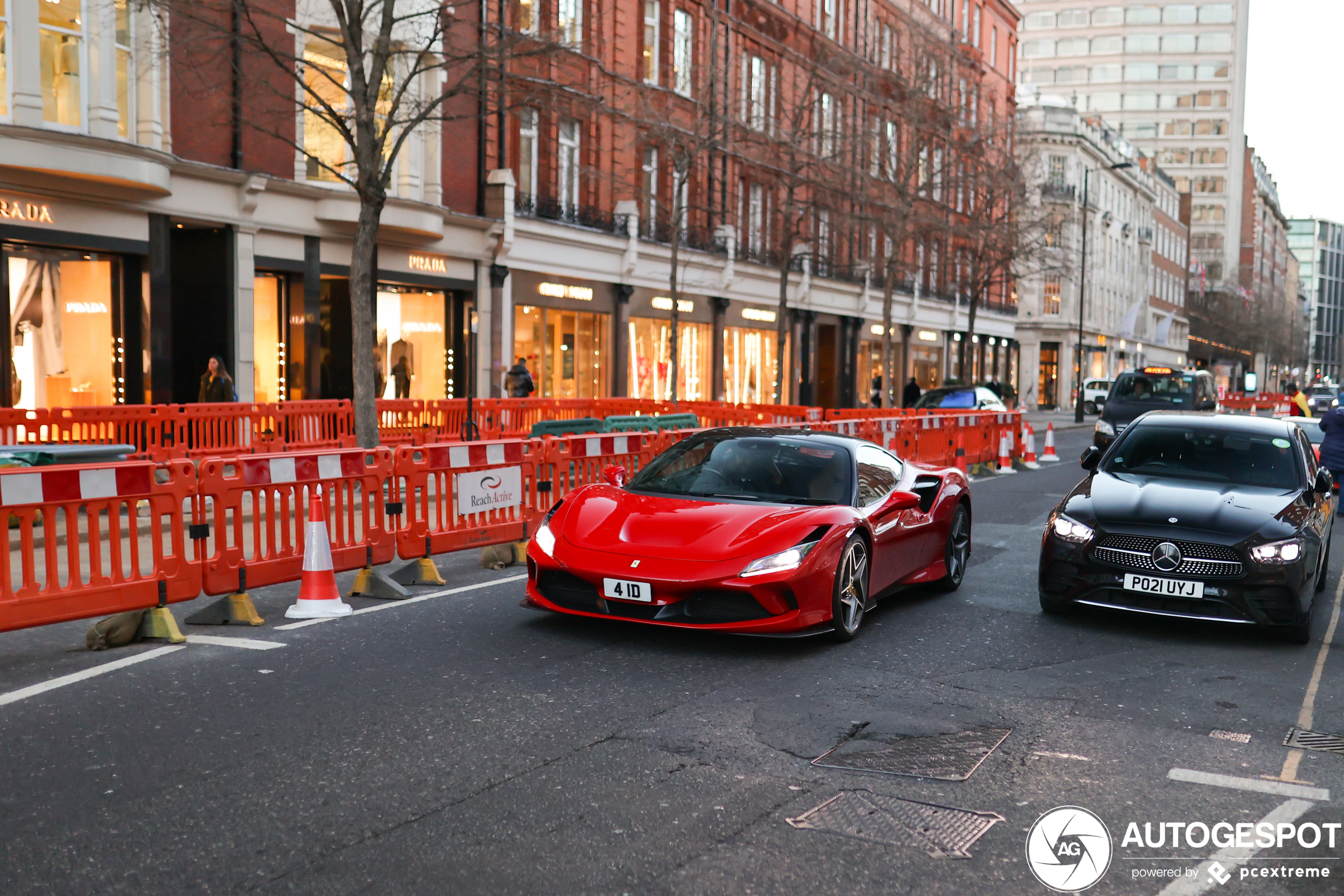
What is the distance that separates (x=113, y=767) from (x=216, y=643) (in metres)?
2.49

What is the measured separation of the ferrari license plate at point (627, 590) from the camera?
7.15 meters

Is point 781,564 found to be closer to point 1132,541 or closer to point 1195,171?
point 1132,541

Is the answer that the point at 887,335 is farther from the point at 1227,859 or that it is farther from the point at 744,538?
the point at 1227,859

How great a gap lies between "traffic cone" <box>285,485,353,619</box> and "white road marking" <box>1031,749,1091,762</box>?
4772 mm

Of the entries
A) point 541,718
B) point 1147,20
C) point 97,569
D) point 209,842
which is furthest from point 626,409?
point 1147,20

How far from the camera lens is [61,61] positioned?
63.2ft

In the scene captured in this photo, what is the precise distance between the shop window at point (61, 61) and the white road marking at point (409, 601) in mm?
13646

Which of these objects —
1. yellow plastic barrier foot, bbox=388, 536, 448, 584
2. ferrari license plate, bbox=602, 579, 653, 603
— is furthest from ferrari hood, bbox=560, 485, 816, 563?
yellow plastic barrier foot, bbox=388, 536, 448, 584

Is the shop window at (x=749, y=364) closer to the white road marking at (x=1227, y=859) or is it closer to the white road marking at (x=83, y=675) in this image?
the white road marking at (x=83, y=675)

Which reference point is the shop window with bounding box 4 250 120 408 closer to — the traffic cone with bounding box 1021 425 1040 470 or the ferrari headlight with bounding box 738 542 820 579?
the ferrari headlight with bounding box 738 542 820 579

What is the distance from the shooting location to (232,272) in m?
23.2

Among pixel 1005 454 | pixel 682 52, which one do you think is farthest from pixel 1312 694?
pixel 682 52

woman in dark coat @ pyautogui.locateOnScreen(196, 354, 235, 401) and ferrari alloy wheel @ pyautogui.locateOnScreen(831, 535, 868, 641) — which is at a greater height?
woman in dark coat @ pyautogui.locateOnScreen(196, 354, 235, 401)

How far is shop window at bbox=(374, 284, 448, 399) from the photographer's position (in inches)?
1084
